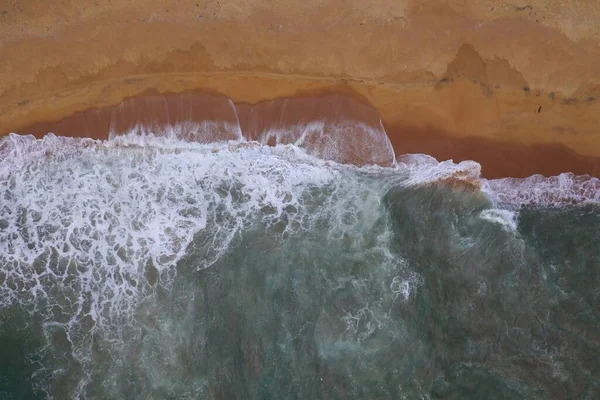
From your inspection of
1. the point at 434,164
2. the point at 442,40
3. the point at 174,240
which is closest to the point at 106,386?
the point at 174,240

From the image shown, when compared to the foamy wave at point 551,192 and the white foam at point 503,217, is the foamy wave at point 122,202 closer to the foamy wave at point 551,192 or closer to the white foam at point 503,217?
the white foam at point 503,217

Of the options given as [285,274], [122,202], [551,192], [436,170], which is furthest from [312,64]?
[551,192]

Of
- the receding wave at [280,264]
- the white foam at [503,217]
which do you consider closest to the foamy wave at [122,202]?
the receding wave at [280,264]

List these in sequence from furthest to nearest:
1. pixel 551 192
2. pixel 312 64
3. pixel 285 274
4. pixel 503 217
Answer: pixel 312 64, pixel 551 192, pixel 503 217, pixel 285 274

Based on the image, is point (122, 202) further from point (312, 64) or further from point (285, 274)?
point (312, 64)

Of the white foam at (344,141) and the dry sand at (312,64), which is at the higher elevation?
the dry sand at (312,64)

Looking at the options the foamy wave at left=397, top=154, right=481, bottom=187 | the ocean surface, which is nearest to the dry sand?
the foamy wave at left=397, top=154, right=481, bottom=187

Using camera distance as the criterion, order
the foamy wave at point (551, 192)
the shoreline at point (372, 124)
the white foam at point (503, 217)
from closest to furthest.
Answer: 1. the white foam at point (503, 217)
2. the foamy wave at point (551, 192)
3. the shoreline at point (372, 124)
